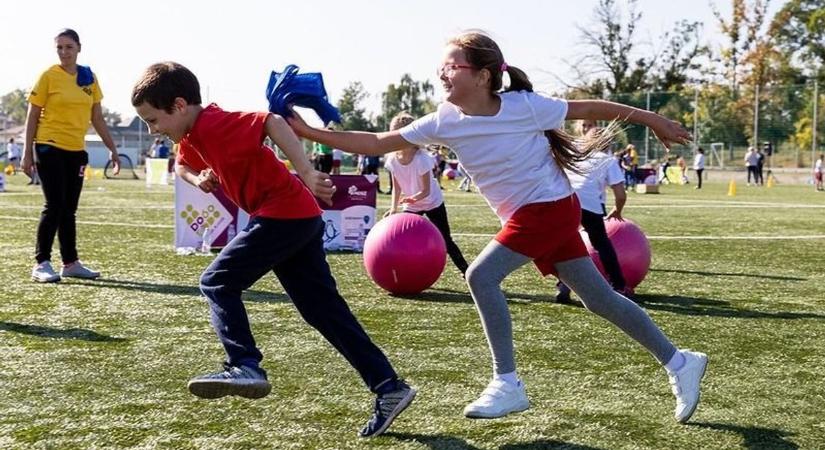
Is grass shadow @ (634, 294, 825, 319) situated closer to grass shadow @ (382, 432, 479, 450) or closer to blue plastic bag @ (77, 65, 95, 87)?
grass shadow @ (382, 432, 479, 450)

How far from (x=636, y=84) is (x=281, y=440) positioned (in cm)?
7422

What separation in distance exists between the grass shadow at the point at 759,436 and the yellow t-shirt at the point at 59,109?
21.5ft

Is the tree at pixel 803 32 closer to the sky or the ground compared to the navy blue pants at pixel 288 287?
closer to the sky

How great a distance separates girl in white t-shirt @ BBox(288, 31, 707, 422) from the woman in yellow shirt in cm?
520

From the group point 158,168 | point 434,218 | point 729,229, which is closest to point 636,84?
point 158,168

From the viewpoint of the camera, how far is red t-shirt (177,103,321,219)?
14.7 ft

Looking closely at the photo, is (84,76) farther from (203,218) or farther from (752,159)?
(752,159)

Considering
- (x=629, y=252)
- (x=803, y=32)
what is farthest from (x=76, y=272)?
(x=803, y=32)

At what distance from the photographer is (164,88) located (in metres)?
4.54

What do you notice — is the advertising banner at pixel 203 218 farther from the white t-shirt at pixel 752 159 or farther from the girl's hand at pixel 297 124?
the white t-shirt at pixel 752 159

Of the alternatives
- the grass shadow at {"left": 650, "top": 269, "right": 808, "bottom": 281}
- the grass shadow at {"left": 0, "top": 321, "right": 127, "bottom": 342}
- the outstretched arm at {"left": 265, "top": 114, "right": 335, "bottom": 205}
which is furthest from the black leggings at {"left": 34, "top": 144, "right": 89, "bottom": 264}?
the grass shadow at {"left": 650, "top": 269, "right": 808, "bottom": 281}

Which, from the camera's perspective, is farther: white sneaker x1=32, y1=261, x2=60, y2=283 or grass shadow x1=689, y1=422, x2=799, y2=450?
white sneaker x1=32, y1=261, x2=60, y2=283

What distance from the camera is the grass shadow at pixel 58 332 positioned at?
21.9ft

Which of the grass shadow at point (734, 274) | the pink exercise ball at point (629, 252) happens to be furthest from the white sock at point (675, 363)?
the grass shadow at point (734, 274)
